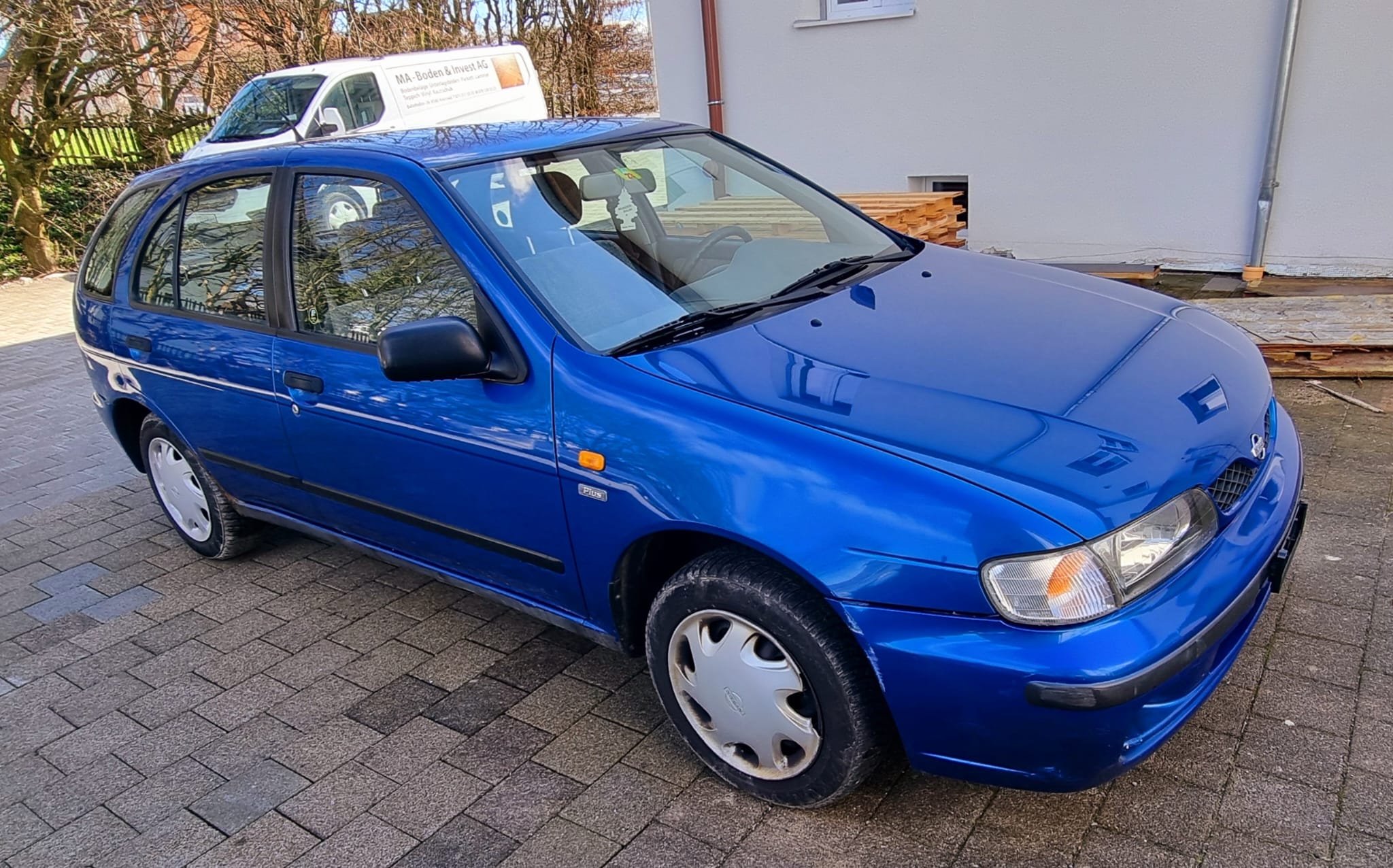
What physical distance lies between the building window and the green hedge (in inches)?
394

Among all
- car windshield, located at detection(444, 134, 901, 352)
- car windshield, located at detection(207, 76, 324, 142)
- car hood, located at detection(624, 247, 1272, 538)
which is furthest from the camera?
car windshield, located at detection(207, 76, 324, 142)

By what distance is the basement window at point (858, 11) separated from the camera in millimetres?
7715

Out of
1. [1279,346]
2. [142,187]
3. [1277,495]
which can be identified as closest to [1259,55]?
[1279,346]

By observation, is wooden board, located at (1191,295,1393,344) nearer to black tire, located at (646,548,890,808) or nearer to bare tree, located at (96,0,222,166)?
black tire, located at (646,548,890,808)

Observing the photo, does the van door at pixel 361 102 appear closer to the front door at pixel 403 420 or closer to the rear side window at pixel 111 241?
the rear side window at pixel 111 241

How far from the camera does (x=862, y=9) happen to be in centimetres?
797

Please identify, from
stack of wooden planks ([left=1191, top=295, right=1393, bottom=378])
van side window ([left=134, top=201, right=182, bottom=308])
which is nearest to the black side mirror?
van side window ([left=134, top=201, right=182, bottom=308])

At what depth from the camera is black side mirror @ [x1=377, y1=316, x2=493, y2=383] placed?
8.71 feet

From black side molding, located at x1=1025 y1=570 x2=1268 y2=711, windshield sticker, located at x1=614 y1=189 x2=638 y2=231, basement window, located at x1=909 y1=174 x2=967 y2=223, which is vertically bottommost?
black side molding, located at x1=1025 y1=570 x2=1268 y2=711

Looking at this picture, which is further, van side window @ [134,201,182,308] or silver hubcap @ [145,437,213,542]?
silver hubcap @ [145,437,213,542]

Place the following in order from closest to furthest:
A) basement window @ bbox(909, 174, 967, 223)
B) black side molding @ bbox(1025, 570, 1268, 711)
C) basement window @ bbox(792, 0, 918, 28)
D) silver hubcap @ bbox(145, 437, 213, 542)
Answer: black side molding @ bbox(1025, 570, 1268, 711) → silver hubcap @ bbox(145, 437, 213, 542) → basement window @ bbox(792, 0, 918, 28) → basement window @ bbox(909, 174, 967, 223)

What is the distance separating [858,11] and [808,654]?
6895mm

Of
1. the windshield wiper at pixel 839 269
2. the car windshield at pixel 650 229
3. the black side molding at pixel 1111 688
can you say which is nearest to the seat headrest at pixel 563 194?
the car windshield at pixel 650 229

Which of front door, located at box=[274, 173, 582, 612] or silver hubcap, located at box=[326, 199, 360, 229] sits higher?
silver hubcap, located at box=[326, 199, 360, 229]
